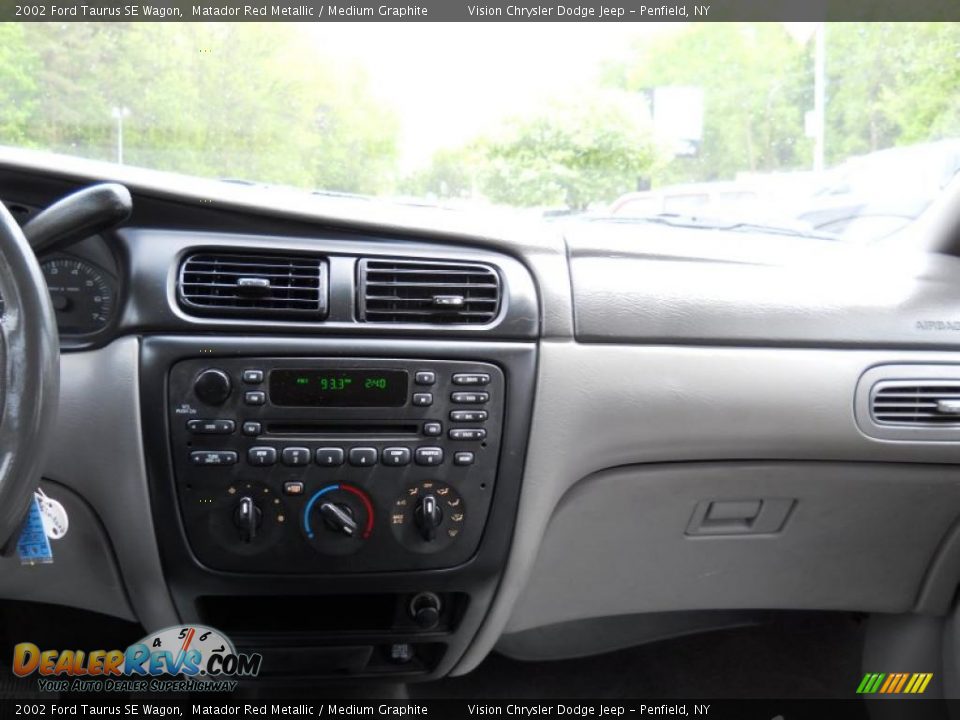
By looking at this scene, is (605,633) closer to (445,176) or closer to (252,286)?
(445,176)

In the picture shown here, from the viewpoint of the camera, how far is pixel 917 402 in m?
2.10

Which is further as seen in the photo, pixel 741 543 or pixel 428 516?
pixel 741 543

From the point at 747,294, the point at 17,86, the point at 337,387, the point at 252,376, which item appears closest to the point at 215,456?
the point at 252,376

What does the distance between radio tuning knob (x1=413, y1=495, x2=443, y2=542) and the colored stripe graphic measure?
4.83 feet

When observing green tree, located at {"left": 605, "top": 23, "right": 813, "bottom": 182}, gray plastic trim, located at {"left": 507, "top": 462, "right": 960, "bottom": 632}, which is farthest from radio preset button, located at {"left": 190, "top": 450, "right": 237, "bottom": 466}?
green tree, located at {"left": 605, "top": 23, "right": 813, "bottom": 182}

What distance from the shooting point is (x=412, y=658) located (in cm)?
212

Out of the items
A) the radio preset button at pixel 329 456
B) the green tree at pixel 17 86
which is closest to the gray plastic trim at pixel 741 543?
the radio preset button at pixel 329 456

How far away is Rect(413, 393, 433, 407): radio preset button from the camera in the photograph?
5.97ft

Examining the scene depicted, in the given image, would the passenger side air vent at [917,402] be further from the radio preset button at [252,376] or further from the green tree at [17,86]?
the green tree at [17,86]

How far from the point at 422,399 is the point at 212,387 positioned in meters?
0.42

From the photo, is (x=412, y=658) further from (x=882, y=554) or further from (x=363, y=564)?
(x=882, y=554)

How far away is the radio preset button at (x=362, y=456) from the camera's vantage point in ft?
5.96

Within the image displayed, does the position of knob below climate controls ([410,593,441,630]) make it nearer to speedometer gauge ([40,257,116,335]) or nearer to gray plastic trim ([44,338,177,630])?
gray plastic trim ([44,338,177,630])
